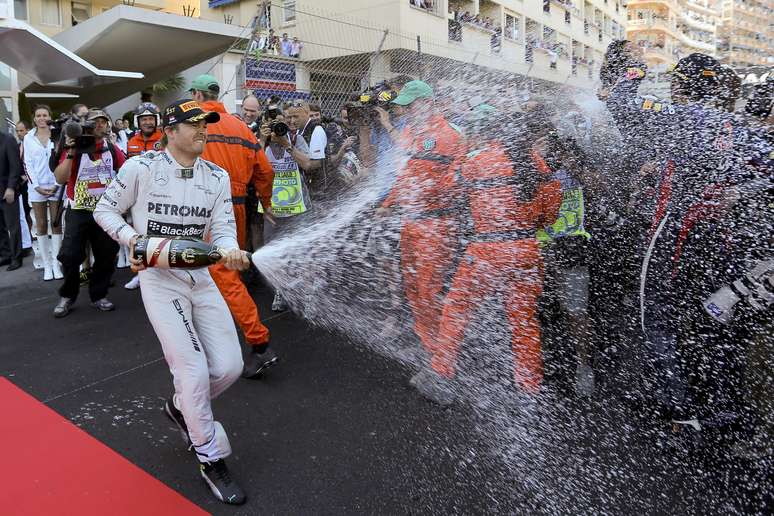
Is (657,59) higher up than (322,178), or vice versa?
(657,59)

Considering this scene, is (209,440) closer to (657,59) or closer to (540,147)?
(540,147)

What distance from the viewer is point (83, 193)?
557 centimetres

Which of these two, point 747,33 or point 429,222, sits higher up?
point 747,33

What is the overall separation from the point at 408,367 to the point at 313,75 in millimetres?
6484

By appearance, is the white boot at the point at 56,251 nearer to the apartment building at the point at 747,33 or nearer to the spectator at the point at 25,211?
the spectator at the point at 25,211

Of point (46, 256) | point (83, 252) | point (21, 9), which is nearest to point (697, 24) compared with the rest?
point (83, 252)

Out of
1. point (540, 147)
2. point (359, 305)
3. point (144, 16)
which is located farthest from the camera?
point (144, 16)

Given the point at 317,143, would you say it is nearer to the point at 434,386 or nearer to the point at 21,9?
the point at 434,386

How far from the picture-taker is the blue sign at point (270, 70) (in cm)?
917

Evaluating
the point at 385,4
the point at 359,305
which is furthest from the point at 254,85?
A: the point at 385,4

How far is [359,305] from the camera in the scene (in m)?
5.52

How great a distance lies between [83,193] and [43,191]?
2.04m

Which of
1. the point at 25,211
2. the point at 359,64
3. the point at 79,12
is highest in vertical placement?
the point at 79,12

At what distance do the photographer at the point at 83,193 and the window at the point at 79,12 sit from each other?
64.3 feet
